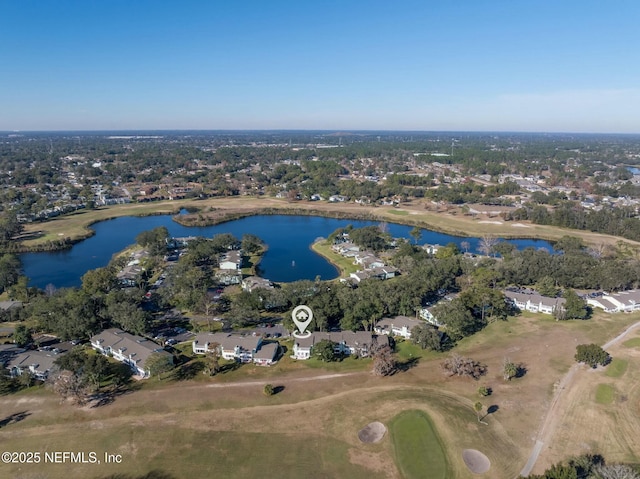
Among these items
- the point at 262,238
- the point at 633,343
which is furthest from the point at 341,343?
the point at 262,238

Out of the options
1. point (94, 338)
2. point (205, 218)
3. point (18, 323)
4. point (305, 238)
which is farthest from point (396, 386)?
point (205, 218)

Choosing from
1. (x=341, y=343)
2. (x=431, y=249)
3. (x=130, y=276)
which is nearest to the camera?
(x=341, y=343)

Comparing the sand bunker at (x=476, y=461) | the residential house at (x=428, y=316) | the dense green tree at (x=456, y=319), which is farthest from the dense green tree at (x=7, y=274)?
the sand bunker at (x=476, y=461)

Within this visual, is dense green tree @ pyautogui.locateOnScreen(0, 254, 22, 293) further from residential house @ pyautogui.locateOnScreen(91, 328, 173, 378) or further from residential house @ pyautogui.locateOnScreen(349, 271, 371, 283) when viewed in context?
residential house @ pyautogui.locateOnScreen(349, 271, 371, 283)

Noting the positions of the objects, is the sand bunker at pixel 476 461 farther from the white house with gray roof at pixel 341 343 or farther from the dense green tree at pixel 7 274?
the dense green tree at pixel 7 274

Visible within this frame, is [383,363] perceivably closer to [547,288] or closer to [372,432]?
[372,432]

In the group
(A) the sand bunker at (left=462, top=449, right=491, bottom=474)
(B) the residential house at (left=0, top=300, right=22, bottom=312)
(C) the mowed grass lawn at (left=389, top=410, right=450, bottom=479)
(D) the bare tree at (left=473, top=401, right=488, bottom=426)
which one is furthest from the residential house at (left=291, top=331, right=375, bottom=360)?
(B) the residential house at (left=0, top=300, right=22, bottom=312)

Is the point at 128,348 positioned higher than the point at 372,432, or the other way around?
the point at 128,348
